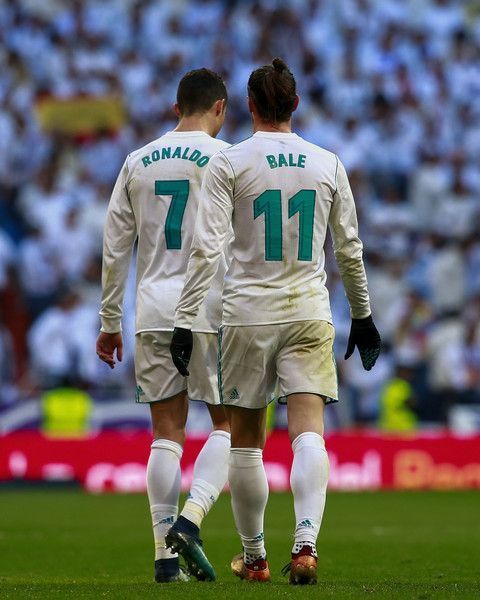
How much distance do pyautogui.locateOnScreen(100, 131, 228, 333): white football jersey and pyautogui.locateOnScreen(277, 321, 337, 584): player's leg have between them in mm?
609

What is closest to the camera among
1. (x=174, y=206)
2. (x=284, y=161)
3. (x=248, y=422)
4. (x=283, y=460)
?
(x=284, y=161)

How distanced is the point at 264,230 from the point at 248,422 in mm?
881

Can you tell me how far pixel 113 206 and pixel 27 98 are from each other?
1502 centimetres

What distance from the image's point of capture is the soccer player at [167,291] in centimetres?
706

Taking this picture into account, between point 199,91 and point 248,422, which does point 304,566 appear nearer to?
point 248,422

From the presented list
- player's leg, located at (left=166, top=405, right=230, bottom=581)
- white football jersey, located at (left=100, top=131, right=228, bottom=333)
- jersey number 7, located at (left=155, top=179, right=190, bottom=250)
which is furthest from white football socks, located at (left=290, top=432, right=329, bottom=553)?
jersey number 7, located at (left=155, top=179, right=190, bottom=250)

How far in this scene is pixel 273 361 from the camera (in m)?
6.73

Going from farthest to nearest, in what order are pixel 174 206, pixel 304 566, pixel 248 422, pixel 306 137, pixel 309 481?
pixel 306 137 → pixel 174 206 → pixel 248 422 → pixel 309 481 → pixel 304 566

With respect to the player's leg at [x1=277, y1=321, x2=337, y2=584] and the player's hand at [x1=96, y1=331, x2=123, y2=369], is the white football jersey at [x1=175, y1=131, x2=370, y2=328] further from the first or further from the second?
the player's hand at [x1=96, y1=331, x2=123, y2=369]

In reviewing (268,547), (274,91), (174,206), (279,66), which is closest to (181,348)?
(174,206)

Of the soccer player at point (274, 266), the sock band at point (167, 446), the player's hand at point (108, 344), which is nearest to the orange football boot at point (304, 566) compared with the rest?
the soccer player at point (274, 266)

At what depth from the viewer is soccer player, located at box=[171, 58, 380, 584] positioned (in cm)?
662

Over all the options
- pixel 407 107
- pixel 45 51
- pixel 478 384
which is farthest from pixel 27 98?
pixel 478 384

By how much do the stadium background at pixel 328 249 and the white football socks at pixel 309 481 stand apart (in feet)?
15.8
